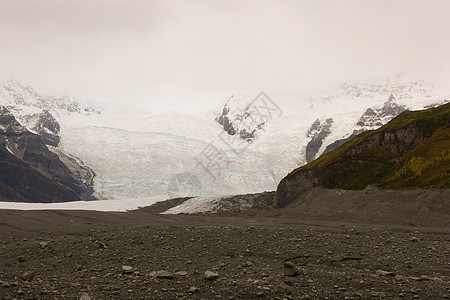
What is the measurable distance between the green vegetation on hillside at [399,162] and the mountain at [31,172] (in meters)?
95.0

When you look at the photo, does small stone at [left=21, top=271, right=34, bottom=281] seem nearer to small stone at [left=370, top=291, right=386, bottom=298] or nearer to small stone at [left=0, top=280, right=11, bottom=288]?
small stone at [left=0, top=280, right=11, bottom=288]

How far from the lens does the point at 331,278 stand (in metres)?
14.4

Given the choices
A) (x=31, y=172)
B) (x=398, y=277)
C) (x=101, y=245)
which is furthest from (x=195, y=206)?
(x=31, y=172)

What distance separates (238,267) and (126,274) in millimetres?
3963

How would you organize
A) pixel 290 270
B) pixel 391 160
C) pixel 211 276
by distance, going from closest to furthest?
pixel 211 276, pixel 290 270, pixel 391 160

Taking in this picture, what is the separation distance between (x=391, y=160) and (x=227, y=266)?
149 feet

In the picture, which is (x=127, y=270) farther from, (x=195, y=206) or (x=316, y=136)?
(x=316, y=136)

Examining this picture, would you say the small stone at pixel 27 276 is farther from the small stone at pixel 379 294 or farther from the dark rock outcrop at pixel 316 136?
the dark rock outcrop at pixel 316 136

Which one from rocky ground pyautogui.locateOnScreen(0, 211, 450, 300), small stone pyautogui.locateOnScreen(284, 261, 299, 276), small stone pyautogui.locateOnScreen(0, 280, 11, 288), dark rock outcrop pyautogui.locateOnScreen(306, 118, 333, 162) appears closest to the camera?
rocky ground pyautogui.locateOnScreen(0, 211, 450, 300)

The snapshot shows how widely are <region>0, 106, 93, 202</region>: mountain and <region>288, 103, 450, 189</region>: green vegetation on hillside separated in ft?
312

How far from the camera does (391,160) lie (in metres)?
57.0

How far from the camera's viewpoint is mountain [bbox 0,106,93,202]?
502 ft

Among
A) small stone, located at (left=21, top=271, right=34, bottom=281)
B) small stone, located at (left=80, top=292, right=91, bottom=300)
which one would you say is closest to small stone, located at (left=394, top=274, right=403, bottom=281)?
small stone, located at (left=80, top=292, right=91, bottom=300)

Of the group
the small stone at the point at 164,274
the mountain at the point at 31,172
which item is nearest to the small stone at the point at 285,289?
the small stone at the point at 164,274
